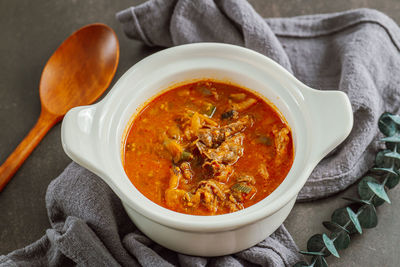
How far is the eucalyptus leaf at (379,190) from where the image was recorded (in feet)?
8.22

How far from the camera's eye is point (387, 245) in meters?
2.52

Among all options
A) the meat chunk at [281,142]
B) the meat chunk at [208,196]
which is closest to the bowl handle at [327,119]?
the meat chunk at [281,142]

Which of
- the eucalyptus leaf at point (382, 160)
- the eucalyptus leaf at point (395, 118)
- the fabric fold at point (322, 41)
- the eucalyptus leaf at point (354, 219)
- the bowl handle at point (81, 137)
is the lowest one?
the eucalyptus leaf at point (354, 219)

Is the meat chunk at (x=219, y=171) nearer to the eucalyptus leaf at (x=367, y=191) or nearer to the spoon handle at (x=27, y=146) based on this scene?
the eucalyptus leaf at (x=367, y=191)

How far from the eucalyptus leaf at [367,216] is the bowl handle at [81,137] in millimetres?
1188

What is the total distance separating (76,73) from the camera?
307 centimetres

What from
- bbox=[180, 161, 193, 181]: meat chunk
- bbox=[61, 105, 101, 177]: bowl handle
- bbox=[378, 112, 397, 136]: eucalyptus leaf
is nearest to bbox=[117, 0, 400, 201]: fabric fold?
bbox=[378, 112, 397, 136]: eucalyptus leaf

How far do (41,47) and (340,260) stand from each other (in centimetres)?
204

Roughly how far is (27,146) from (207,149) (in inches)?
39.4

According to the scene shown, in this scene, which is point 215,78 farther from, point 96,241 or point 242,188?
point 96,241

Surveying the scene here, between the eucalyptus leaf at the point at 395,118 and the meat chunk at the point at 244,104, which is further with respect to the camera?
the eucalyptus leaf at the point at 395,118

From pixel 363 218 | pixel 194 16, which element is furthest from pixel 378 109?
pixel 194 16

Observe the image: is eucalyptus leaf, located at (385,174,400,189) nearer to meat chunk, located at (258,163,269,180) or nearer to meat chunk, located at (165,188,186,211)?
meat chunk, located at (258,163,269,180)

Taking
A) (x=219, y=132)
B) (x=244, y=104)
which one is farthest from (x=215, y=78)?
(x=219, y=132)
